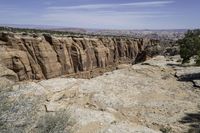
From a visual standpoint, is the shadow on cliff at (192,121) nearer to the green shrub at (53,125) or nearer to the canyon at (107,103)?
the canyon at (107,103)

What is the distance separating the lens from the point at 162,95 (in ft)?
66.0

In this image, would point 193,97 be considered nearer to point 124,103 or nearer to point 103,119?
point 124,103

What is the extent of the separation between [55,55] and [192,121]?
171ft

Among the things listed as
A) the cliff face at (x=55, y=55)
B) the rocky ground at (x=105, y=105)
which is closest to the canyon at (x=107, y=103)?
the rocky ground at (x=105, y=105)

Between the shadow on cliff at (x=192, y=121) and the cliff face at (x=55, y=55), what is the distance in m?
34.2

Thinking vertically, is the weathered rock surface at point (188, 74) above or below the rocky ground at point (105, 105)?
below

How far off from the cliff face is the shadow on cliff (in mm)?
34230

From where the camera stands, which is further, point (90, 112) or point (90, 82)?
point (90, 82)

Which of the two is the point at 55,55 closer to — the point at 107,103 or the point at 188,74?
the point at 188,74

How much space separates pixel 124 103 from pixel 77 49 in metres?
59.3

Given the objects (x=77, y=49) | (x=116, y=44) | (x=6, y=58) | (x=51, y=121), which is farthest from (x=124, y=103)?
(x=116, y=44)

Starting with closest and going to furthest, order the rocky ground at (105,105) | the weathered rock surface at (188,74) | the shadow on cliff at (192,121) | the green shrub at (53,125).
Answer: the green shrub at (53,125), the rocky ground at (105,105), the shadow on cliff at (192,121), the weathered rock surface at (188,74)

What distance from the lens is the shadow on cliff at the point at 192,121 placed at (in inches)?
567

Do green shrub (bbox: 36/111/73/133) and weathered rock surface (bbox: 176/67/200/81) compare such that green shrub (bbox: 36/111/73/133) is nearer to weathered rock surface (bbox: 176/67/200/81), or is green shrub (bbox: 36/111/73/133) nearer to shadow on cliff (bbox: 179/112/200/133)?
shadow on cliff (bbox: 179/112/200/133)
